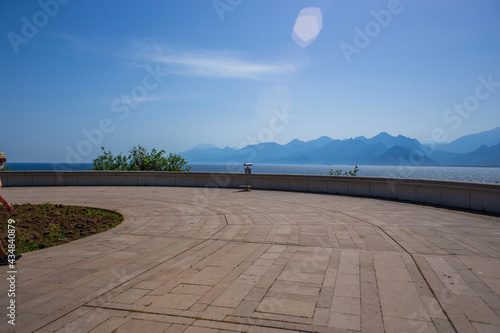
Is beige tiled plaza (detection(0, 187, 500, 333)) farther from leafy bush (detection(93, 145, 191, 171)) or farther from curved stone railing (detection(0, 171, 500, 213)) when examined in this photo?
leafy bush (detection(93, 145, 191, 171))

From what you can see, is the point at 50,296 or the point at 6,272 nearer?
the point at 50,296

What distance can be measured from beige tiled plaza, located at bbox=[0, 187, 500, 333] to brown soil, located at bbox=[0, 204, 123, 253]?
0.55 m

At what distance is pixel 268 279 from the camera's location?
4309 mm

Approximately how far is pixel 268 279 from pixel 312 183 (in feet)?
38.1

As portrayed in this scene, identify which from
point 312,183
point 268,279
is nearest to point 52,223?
point 268,279

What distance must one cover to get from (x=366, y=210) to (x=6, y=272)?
29.4 feet

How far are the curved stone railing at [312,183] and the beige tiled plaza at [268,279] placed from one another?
6.48ft

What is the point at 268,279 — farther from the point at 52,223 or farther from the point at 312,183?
the point at 312,183

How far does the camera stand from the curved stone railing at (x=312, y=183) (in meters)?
9.91

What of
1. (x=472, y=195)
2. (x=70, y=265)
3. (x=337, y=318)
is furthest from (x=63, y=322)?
(x=472, y=195)

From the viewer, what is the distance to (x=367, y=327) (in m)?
3.05

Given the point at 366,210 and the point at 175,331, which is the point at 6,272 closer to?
the point at 175,331

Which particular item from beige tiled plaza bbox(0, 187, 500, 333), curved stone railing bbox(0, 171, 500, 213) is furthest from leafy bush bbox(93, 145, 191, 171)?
beige tiled plaza bbox(0, 187, 500, 333)

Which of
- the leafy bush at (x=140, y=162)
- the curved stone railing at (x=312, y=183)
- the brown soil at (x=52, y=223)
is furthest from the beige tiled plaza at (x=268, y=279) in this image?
the leafy bush at (x=140, y=162)
